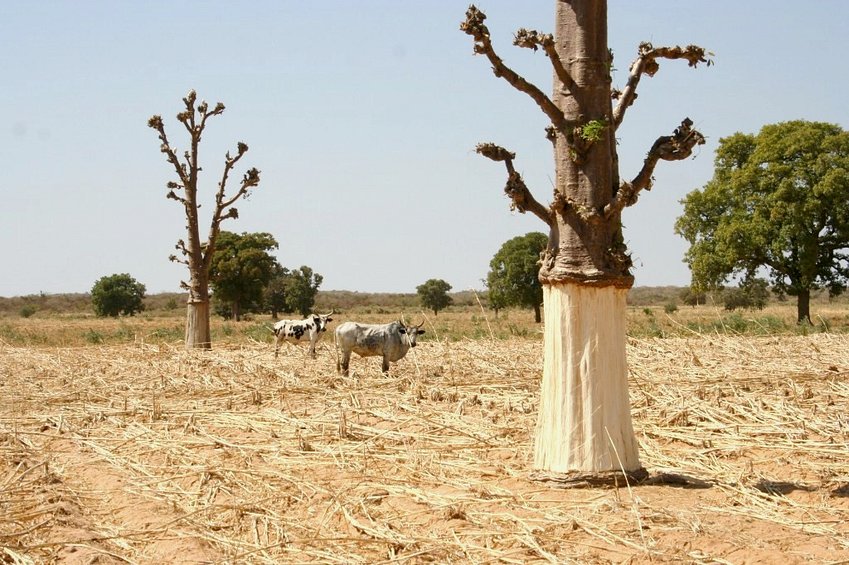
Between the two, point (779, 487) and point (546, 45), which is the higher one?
point (546, 45)

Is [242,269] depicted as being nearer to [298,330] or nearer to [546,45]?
[298,330]

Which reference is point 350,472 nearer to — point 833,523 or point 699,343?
point 833,523

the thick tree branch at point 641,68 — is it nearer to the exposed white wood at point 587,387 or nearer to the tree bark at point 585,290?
the tree bark at point 585,290

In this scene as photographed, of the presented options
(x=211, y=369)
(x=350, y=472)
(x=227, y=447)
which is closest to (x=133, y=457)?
(x=227, y=447)

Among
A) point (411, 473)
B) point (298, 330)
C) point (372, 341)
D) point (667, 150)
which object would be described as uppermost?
point (667, 150)

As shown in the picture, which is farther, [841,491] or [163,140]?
[163,140]

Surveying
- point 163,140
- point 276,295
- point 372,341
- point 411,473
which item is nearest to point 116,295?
point 276,295

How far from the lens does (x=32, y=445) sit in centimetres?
1008

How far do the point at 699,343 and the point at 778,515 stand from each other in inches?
488

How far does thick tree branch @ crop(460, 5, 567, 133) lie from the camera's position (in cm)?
729

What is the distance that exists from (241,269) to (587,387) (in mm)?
52624

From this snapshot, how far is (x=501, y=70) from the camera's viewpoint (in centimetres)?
746

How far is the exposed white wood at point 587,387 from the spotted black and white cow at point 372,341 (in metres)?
8.20

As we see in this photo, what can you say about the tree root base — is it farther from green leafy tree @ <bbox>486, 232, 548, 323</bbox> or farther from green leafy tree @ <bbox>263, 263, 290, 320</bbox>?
green leafy tree @ <bbox>263, 263, 290, 320</bbox>
